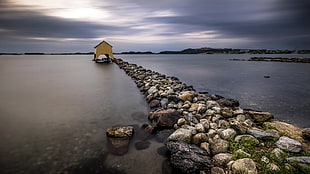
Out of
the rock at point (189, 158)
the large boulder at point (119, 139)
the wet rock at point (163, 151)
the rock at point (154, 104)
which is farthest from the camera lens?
the rock at point (154, 104)

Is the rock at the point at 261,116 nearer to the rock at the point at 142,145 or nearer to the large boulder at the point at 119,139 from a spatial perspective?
the rock at the point at 142,145

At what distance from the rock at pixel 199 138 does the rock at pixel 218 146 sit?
0.82 ft

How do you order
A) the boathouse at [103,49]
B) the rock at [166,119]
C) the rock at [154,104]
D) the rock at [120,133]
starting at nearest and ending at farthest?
the rock at [120,133]
the rock at [166,119]
the rock at [154,104]
the boathouse at [103,49]

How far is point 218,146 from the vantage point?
461 centimetres

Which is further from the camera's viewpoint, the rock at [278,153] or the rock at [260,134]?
the rock at [260,134]

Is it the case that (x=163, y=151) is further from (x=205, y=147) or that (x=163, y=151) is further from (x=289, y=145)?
(x=289, y=145)

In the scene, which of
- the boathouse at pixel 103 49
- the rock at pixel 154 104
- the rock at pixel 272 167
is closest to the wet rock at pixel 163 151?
the rock at pixel 272 167

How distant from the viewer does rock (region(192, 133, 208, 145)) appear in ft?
16.6

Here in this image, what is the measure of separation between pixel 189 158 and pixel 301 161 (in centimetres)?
265

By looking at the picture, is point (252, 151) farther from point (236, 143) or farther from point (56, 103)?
point (56, 103)

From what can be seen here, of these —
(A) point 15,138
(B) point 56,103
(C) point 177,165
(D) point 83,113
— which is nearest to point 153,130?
(C) point 177,165

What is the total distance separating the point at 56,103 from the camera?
30.8 ft

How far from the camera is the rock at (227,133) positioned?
5039 mm

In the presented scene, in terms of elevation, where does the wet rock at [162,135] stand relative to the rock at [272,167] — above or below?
below
